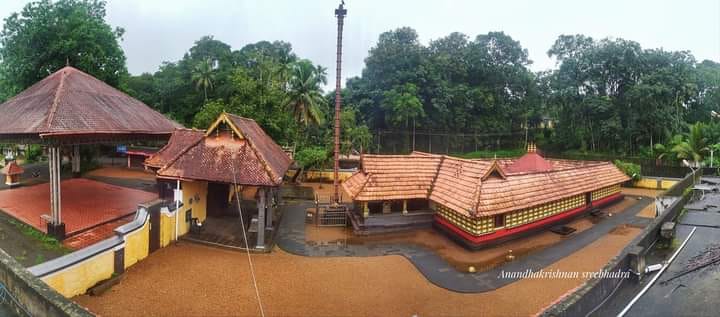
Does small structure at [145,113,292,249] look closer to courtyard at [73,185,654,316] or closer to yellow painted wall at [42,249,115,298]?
courtyard at [73,185,654,316]

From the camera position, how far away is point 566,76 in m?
40.0

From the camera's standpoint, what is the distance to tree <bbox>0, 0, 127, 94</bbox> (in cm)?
2291

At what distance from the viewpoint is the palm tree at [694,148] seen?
1117 inches

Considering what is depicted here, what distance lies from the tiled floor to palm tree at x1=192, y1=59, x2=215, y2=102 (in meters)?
17.3

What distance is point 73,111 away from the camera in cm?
1317

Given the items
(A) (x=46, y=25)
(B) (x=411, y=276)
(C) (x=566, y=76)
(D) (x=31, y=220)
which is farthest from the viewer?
(C) (x=566, y=76)

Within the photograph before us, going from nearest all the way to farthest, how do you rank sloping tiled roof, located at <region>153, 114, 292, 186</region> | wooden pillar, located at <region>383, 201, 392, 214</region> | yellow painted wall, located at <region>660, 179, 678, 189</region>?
sloping tiled roof, located at <region>153, 114, 292, 186</region>, wooden pillar, located at <region>383, 201, 392, 214</region>, yellow painted wall, located at <region>660, 179, 678, 189</region>

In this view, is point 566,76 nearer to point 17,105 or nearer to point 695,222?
point 695,222

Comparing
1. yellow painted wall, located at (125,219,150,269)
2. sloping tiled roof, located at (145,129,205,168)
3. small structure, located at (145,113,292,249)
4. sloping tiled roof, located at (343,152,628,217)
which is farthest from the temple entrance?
sloping tiled roof, located at (343,152,628,217)

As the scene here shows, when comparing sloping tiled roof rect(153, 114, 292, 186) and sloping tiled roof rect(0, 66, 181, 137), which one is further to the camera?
sloping tiled roof rect(153, 114, 292, 186)

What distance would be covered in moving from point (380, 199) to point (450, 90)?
31322 millimetres

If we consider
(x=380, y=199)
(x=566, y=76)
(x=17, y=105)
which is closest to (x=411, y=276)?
(x=380, y=199)

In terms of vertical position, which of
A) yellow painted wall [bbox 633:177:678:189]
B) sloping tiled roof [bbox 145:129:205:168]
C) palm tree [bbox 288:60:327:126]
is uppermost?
palm tree [bbox 288:60:327:126]

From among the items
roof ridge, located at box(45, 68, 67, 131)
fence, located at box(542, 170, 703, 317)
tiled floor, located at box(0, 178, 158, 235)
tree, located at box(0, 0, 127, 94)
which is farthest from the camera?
tree, located at box(0, 0, 127, 94)
